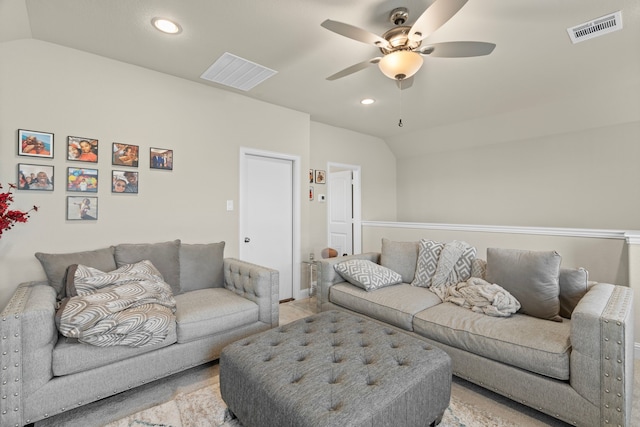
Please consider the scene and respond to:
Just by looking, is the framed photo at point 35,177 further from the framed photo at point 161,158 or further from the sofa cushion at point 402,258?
the sofa cushion at point 402,258

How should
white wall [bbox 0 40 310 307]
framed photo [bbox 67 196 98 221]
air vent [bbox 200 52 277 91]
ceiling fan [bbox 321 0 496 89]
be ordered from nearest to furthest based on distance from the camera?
ceiling fan [bbox 321 0 496 89], white wall [bbox 0 40 310 307], framed photo [bbox 67 196 98 221], air vent [bbox 200 52 277 91]

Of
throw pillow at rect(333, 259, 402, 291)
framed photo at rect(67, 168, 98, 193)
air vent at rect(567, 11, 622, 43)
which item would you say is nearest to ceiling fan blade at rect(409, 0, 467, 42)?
air vent at rect(567, 11, 622, 43)

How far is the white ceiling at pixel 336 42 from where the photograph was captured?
1.95m

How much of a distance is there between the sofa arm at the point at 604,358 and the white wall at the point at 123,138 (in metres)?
3.03

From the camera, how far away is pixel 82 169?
2.52 metres

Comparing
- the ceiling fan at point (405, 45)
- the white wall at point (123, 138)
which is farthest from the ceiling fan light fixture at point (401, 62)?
the white wall at point (123, 138)

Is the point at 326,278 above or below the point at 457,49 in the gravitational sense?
below

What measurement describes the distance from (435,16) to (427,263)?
2.04 m

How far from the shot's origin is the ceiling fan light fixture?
196cm

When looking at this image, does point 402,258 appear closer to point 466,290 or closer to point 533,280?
point 466,290

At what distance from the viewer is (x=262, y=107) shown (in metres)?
3.64

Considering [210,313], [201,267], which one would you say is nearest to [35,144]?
[201,267]

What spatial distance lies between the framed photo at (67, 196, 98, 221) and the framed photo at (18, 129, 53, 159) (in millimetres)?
384

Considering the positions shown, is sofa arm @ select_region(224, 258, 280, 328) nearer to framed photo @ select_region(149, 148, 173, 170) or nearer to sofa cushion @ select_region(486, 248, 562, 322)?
framed photo @ select_region(149, 148, 173, 170)
